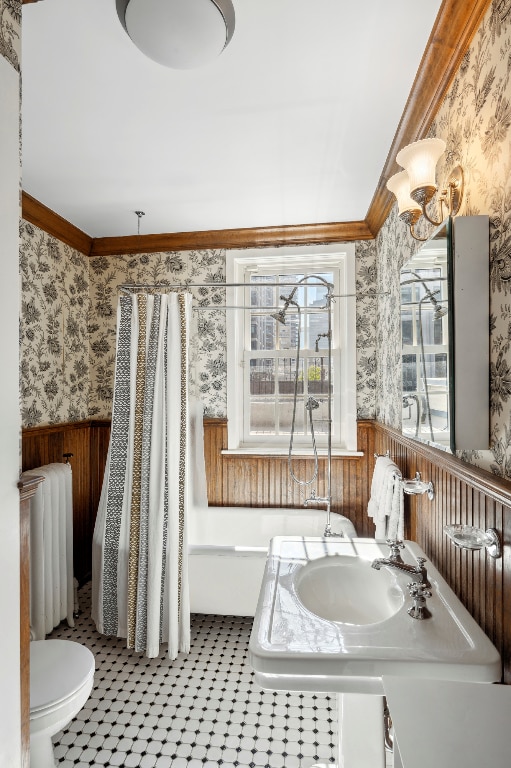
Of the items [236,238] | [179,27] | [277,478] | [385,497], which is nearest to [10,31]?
[179,27]

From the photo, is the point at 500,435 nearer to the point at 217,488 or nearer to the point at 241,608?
the point at 241,608

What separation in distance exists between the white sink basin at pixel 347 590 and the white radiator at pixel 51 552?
155 cm

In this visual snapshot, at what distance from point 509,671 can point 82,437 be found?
2.82 meters

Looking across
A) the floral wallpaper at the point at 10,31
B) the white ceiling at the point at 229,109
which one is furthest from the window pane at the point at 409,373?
the floral wallpaper at the point at 10,31

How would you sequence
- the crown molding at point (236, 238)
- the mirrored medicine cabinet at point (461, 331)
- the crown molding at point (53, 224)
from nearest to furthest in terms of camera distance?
the mirrored medicine cabinet at point (461, 331)
the crown molding at point (53, 224)
the crown molding at point (236, 238)

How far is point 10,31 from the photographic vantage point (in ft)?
3.48

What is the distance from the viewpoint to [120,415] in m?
2.37

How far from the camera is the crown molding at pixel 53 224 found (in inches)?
98.1

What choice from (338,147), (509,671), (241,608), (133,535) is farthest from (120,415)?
(509,671)

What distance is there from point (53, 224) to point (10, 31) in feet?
5.87

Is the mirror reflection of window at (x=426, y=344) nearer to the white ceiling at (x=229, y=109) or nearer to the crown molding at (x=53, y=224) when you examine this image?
the white ceiling at (x=229, y=109)

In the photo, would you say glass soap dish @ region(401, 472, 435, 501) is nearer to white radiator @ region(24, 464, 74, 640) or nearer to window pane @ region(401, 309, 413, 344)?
window pane @ region(401, 309, 413, 344)

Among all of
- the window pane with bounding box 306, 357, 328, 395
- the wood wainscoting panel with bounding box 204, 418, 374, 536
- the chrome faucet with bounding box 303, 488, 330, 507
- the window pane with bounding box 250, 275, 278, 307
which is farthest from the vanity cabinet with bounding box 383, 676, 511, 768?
the window pane with bounding box 250, 275, 278, 307

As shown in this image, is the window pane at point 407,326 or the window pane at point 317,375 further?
the window pane at point 317,375
